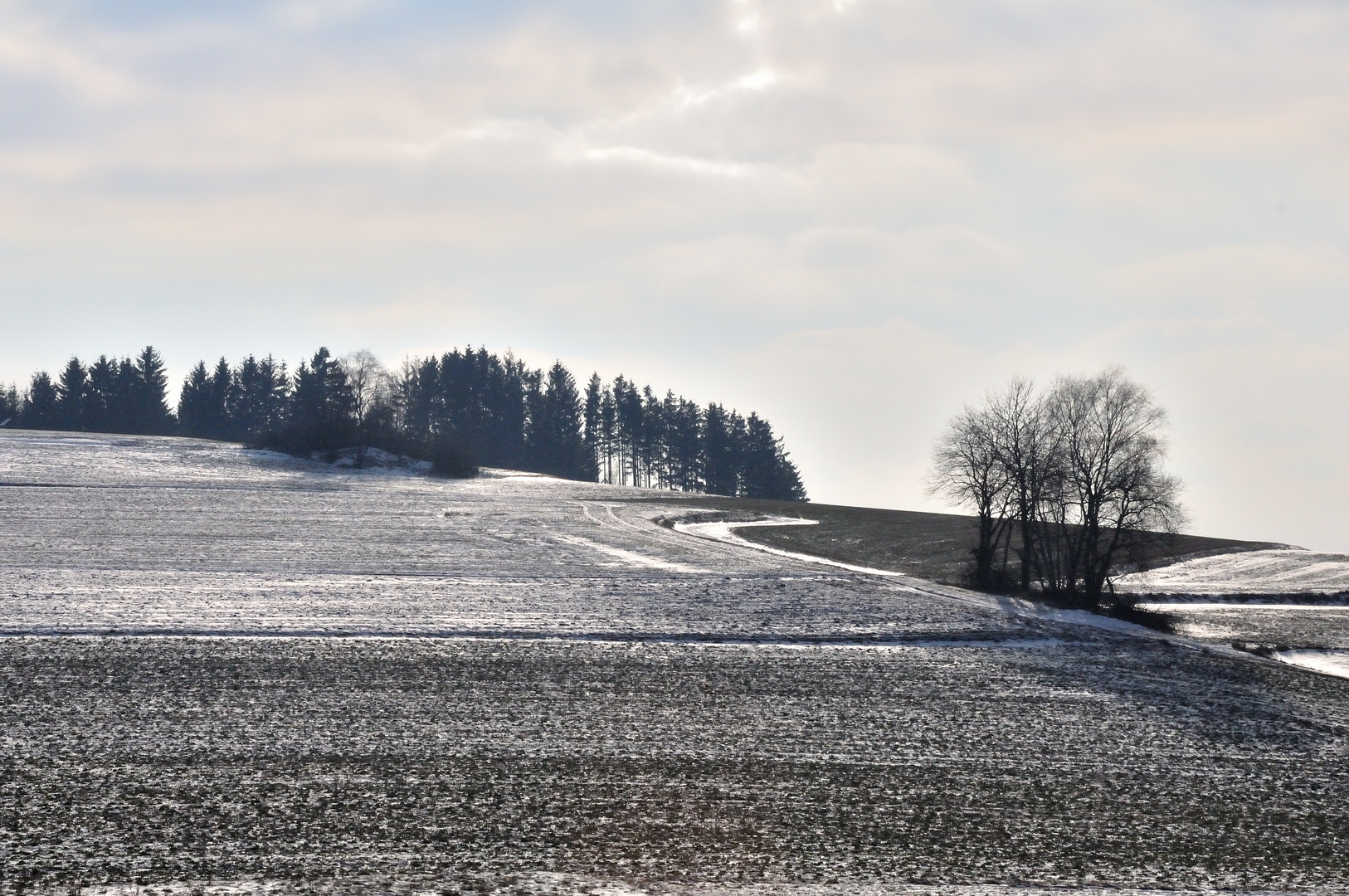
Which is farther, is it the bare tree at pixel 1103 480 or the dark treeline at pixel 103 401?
the dark treeline at pixel 103 401

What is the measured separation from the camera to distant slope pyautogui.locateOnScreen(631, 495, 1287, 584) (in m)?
47.2

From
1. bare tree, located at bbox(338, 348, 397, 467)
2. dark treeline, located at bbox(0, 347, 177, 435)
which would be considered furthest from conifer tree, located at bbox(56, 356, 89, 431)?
bare tree, located at bbox(338, 348, 397, 467)

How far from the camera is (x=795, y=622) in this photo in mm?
25312

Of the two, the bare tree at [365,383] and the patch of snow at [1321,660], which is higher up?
the bare tree at [365,383]

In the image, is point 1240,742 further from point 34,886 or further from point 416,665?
point 34,886

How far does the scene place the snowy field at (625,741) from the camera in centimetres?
1101

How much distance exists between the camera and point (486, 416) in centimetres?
12106

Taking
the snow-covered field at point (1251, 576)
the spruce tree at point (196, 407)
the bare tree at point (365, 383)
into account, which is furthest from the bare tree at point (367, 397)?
the snow-covered field at point (1251, 576)

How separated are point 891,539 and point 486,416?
71.7 m

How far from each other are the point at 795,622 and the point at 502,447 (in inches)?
3837

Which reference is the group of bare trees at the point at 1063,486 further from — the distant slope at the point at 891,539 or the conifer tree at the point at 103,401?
the conifer tree at the point at 103,401

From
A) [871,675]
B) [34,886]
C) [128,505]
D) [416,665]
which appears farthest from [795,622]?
[128,505]

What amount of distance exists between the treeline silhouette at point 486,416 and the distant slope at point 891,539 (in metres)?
47.2

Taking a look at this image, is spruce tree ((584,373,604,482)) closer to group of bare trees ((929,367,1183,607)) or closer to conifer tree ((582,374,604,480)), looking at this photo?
conifer tree ((582,374,604,480))
